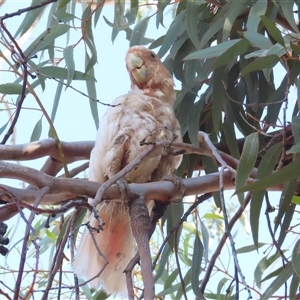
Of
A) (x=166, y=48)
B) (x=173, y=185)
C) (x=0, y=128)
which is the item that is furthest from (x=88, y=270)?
(x=166, y=48)

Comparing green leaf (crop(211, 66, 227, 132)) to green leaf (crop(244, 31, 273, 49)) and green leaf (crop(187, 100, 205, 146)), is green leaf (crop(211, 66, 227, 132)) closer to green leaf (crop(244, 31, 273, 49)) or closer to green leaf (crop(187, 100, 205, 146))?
green leaf (crop(187, 100, 205, 146))

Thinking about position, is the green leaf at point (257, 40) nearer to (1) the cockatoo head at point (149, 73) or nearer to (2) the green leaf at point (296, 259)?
(2) the green leaf at point (296, 259)

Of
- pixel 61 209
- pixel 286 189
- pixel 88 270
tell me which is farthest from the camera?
pixel 88 270

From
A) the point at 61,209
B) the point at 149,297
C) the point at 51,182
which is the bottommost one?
the point at 149,297

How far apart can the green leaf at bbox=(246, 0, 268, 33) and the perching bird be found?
0.38 meters

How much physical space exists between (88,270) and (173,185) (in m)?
0.38

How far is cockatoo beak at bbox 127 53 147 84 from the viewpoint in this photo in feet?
6.34

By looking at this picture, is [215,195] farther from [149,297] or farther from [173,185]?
[149,297]

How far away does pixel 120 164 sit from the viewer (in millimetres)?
1654

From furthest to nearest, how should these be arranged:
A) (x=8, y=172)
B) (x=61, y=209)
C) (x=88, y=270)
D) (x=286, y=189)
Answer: (x=88, y=270), (x=286, y=189), (x=8, y=172), (x=61, y=209)

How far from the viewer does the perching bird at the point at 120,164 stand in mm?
1526

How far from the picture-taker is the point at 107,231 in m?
1.61

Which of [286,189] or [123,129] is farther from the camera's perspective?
[123,129]

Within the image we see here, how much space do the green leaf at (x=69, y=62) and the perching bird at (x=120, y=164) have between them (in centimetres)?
21
